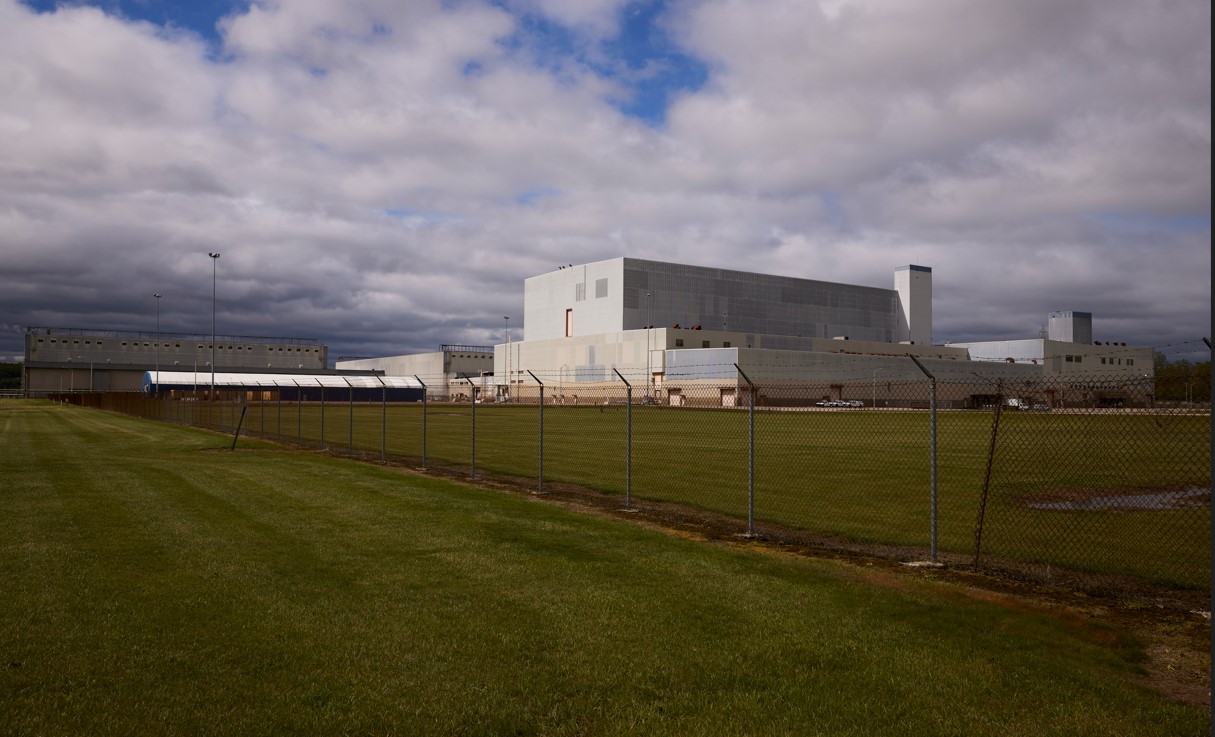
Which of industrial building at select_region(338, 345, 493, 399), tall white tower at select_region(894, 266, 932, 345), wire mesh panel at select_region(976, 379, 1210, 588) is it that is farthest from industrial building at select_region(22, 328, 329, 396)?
wire mesh panel at select_region(976, 379, 1210, 588)

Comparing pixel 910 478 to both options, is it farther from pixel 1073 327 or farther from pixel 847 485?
pixel 1073 327

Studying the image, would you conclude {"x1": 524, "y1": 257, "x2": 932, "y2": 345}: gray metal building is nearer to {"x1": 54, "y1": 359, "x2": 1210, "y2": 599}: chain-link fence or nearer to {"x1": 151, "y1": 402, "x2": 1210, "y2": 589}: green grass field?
{"x1": 54, "y1": 359, "x2": 1210, "y2": 599}: chain-link fence

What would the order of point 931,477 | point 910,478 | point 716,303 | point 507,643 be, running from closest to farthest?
point 507,643, point 931,477, point 910,478, point 716,303

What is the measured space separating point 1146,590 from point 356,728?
28.5 feet

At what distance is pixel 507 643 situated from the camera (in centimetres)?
680

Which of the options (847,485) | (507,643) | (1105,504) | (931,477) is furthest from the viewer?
(847,485)

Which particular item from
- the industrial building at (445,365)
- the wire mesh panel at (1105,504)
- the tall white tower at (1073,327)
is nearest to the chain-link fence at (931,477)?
the wire mesh panel at (1105,504)

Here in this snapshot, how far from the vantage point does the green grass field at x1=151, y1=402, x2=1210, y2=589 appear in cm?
1209

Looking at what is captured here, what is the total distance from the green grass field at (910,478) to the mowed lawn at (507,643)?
13.0ft

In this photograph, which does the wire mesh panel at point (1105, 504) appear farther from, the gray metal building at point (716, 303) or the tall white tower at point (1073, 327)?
the tall white tower at point (1073, 327)

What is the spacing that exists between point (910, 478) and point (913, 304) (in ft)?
423

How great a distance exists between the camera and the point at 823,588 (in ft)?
28.5

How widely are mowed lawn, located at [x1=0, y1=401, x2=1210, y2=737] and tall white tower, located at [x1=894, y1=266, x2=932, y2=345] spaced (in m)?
139

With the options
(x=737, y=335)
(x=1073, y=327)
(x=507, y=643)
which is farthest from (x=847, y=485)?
(x=1073, y=327)
